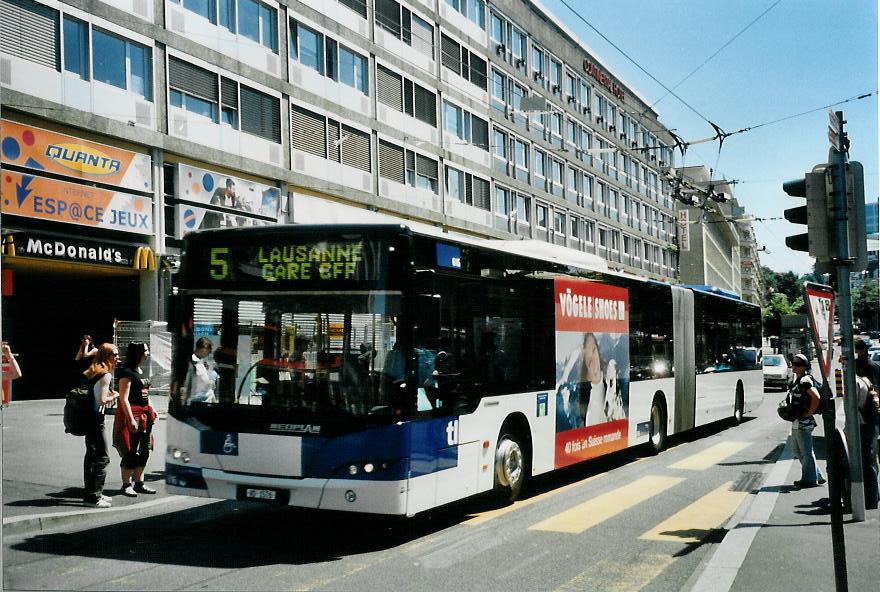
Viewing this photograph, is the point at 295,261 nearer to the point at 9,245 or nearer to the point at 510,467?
the point at 510,467

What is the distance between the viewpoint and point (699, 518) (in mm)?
8766

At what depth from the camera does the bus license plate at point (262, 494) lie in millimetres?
7113

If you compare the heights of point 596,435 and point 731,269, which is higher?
point 731,269

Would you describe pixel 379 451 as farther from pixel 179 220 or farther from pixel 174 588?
pixel 179 220

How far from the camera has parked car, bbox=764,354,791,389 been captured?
3503 cm

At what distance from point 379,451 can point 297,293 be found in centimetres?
146

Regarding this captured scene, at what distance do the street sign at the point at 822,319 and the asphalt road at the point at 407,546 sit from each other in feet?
5.83

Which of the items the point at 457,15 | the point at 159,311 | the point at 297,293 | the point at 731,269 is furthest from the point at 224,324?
the point at 731,269

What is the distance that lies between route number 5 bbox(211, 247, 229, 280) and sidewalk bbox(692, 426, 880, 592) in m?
4.50

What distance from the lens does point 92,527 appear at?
7930 millimetres

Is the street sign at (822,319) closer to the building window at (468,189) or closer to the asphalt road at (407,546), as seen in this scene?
the asphalt road at (407,546)

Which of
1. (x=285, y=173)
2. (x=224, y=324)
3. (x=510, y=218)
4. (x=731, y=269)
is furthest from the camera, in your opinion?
(x=731, y=269)

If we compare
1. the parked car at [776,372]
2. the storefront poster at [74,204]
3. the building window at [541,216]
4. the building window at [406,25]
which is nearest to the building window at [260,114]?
the storefront poster at [74,204]

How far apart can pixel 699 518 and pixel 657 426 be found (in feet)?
18.3
